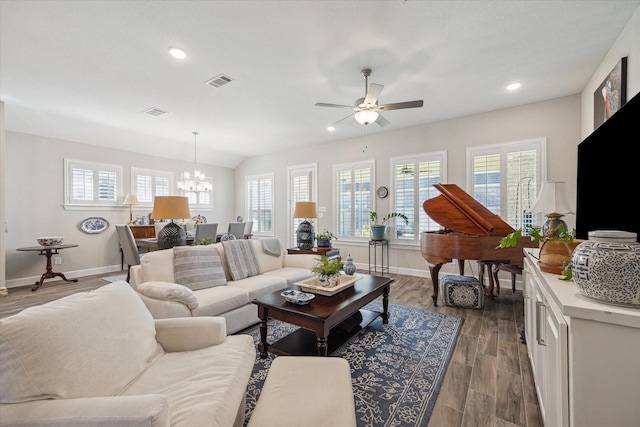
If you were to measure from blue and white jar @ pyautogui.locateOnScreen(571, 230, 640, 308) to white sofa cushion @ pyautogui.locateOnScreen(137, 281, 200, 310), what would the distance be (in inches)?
101

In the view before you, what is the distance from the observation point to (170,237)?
3512mm

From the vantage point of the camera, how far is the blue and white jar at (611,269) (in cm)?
100

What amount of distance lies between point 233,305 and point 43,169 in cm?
528

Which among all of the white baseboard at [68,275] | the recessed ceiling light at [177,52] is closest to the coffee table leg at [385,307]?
the recessed ceiling light at [177,52]

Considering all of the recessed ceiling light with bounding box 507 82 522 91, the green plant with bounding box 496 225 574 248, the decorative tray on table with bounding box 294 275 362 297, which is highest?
the recessed ceiling light with bounding box 507 82 522 91

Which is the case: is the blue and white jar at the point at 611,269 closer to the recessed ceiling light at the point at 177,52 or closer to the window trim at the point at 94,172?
the recessed ceiling light at the point at 177,52

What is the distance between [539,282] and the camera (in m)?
1.60

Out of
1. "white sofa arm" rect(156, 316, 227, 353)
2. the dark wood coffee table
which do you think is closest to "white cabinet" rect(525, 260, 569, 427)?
the dark wood coffee table

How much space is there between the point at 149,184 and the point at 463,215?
6826mm

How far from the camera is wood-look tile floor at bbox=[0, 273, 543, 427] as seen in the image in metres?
1.67

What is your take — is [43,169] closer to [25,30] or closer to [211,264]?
[25,30]

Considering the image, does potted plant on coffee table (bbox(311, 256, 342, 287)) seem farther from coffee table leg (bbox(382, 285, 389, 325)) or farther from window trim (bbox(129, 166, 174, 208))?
window trim (bbox(129, 166, 174, 208))

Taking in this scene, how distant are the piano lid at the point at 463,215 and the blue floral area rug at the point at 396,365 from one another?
1126 mm

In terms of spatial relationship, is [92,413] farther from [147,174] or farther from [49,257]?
[147,174]
